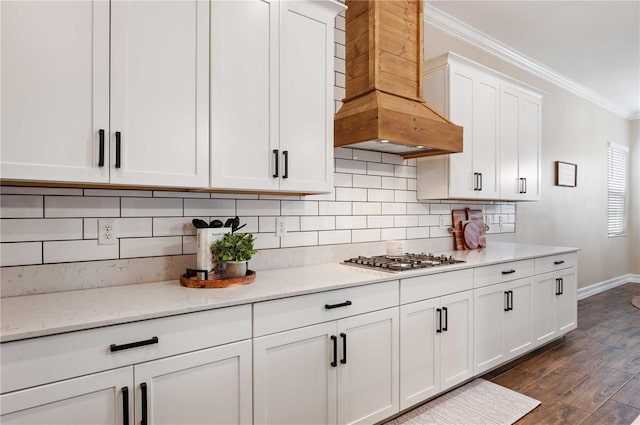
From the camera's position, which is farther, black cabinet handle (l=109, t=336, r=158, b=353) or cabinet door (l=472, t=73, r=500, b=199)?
cabinet door (l=472, t=73, r=500, b=199)

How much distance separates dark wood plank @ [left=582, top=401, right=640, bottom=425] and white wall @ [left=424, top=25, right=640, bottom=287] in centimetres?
214

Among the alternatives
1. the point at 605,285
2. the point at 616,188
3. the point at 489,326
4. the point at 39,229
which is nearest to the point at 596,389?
the point at 489,326

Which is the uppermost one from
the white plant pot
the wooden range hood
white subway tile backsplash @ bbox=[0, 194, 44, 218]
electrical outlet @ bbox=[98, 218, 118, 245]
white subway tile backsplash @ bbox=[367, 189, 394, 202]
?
the wooden range hood

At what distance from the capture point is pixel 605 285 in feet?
19.3

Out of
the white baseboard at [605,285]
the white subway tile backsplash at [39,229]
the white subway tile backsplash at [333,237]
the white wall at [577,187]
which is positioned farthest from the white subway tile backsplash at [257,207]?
the white baseboard at [605,285]

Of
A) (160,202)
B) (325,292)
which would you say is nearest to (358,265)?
(325,292)

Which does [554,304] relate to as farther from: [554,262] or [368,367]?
[368,367]

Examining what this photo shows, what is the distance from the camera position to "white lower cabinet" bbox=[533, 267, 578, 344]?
10.6 feet

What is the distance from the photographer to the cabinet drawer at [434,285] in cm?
222

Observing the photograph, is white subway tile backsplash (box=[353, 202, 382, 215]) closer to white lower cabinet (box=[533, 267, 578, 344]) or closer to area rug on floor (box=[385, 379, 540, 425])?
area rug on floor (box=[385, 379, 540, 425])

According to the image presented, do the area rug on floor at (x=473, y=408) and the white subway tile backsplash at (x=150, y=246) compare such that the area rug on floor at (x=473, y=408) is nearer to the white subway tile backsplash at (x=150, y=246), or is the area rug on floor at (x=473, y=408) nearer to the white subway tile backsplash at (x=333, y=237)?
the white subway tile backsplash at (x=333, y=237)

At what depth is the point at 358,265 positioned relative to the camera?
8.14ft

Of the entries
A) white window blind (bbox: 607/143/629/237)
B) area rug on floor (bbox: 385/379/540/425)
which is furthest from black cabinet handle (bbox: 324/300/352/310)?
white window blind (bbox: 607/143/629/237)

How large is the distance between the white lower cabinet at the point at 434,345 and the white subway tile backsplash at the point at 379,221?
78 cm
